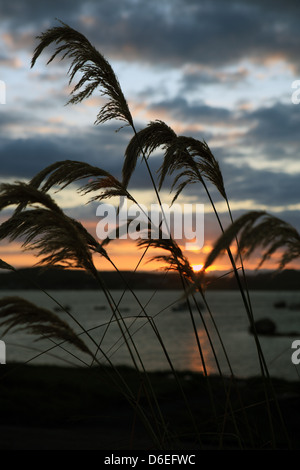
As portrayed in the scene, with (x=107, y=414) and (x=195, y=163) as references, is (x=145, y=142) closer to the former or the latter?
(x=195, y=163)

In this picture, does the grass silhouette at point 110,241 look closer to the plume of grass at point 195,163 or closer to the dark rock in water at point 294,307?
the plume of grass at point 195,163

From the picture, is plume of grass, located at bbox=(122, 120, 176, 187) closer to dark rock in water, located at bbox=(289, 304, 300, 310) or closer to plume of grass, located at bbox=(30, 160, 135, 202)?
plume of grass, located at bbox=(30, 160, 135, 202)

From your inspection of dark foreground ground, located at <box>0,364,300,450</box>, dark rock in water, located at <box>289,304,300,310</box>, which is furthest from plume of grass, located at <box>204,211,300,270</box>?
dark rock in water, located at <box>289,304,300,310</box>

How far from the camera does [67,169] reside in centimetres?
305

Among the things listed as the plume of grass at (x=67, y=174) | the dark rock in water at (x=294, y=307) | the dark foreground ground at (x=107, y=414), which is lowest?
the dark foreground ground at (x=107, y=414)

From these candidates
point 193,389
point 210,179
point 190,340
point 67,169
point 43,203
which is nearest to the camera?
point 43,203

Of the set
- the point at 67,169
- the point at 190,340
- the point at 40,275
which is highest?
the point at 190,340

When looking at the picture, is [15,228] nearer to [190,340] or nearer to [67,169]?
[67,169]

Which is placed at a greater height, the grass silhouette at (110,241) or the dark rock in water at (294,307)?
the dark rock in water at (294,307)

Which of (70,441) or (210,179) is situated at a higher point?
(210,179)

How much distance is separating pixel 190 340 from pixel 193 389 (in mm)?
45779

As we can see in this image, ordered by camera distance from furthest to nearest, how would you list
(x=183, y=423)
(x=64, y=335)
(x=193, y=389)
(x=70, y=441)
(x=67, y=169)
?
(x=193, y=389), (x=183, y=423), (x=70, y=441), (x=67, y=169), (x=64, y=335)

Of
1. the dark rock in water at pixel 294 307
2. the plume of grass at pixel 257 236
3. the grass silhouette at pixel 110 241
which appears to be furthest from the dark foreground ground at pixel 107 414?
the dark rock in water at pixel 294 307
